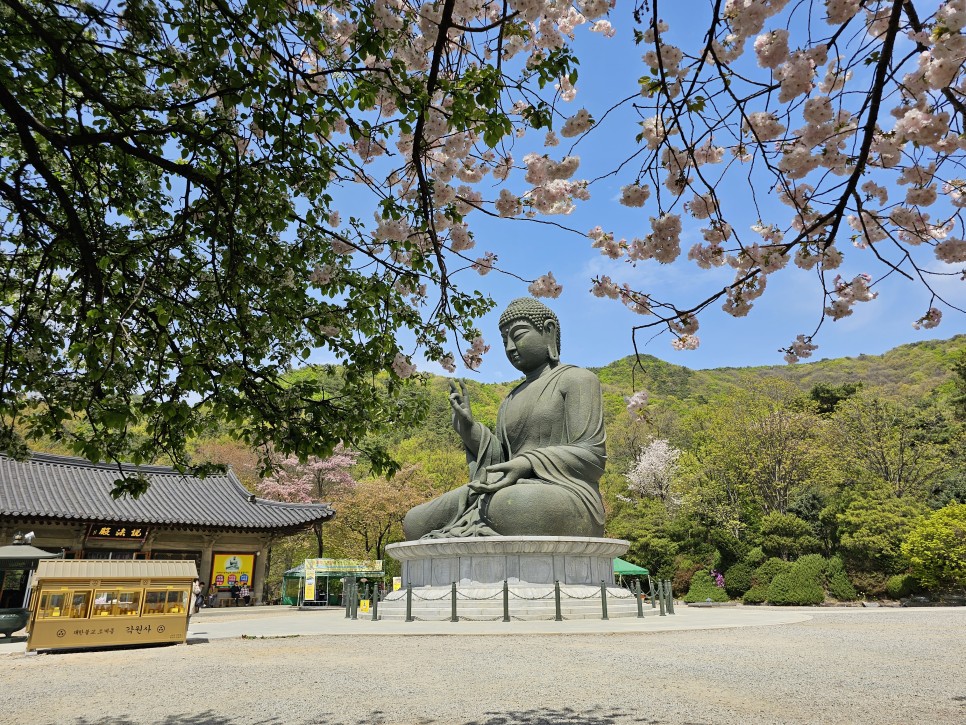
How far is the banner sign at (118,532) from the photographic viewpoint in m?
21.7

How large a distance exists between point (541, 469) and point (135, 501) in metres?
19.2

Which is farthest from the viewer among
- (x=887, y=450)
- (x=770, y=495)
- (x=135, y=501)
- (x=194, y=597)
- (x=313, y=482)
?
(x=313, y=482)

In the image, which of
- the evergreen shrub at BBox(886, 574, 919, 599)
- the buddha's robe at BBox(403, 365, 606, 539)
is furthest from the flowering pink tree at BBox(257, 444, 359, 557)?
the evergreen shrub at BBox(886, 574, 919, 599)

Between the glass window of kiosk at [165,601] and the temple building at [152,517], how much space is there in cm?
1227

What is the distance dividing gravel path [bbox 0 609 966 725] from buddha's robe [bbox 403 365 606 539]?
253 cm

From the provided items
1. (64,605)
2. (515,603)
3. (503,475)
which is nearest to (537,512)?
(503,475)

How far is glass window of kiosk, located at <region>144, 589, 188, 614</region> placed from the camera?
9266mm

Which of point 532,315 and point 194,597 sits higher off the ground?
point 532,315

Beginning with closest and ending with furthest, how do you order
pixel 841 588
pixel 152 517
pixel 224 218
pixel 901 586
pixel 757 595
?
pixel 224 218
pixel 901 586
pixel 841 588
pixel 152 517
pixel 757 595

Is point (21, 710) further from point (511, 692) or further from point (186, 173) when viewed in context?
point (186, 173)

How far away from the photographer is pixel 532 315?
513 inches

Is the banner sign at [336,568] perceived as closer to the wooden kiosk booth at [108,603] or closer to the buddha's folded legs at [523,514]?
the buddha's folded legs at [523,514]

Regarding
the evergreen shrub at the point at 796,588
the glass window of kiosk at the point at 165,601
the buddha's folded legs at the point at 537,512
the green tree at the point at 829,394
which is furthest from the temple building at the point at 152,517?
the green tree at the point at 829,394

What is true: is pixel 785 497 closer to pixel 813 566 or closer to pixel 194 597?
pixel 813 566
